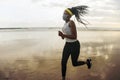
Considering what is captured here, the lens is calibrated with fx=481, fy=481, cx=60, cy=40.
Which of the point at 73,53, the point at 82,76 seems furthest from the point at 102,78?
the point at 73,53

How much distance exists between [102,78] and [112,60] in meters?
3.34

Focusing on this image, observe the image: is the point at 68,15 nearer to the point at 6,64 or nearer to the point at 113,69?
the point at 113,69

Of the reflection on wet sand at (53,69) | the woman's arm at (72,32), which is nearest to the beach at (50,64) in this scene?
the reflection on wet sand at (53,69)

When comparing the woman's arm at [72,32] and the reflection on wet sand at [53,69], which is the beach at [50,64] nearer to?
the reflection on wet sand at [53,69]

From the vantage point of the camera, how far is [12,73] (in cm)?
1435

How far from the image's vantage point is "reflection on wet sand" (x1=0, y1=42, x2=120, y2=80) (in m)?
13.8

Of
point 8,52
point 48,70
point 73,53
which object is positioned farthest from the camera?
point 8,52

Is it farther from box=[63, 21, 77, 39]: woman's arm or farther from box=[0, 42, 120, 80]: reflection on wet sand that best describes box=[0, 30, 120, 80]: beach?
box=[63, 21, 77, 39]: woman's arm

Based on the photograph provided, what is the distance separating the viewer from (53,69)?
594 inches

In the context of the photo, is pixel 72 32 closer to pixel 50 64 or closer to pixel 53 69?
pixel 53 69

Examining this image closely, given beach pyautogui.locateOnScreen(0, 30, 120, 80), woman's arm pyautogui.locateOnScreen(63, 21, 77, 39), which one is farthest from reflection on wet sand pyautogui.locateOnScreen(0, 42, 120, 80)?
woman's arm pyautogui.locateOnScreen(63, 21, 77, 39)

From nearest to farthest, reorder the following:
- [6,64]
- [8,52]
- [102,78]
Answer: [102,78] → [6,64] → [8,52]

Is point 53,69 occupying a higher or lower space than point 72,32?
lower

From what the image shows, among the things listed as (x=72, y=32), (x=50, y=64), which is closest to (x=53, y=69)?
(x=50, y=64)
